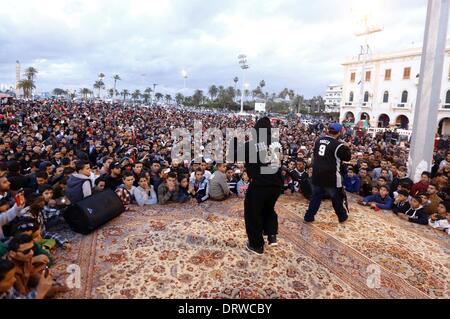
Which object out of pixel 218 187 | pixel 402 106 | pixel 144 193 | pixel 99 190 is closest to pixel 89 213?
pixel 99 190

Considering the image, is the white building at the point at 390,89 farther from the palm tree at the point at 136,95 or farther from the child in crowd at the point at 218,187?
the palm tree at the point at 136,95

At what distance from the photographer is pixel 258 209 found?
Result: 11.5ft

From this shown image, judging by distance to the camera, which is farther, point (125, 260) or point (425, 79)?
point (425, 79)

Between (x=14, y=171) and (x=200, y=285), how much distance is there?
4565 mm

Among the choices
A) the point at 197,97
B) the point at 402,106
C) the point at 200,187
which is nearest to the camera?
the point at 200,187

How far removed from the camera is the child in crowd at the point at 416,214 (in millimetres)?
5195

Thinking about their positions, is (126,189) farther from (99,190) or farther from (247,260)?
(247,260)

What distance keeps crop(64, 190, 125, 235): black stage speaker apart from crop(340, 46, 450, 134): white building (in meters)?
28.9

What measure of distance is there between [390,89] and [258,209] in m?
35.9

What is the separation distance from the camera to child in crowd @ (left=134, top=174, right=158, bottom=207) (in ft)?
17.8

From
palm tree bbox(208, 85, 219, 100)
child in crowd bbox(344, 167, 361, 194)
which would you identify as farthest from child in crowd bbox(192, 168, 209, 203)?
palm tree bbox(208, 85, 219, 100)

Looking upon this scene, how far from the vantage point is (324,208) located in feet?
18.0
